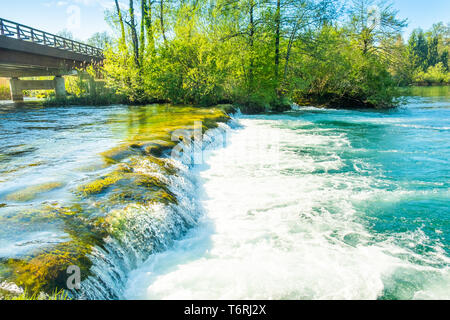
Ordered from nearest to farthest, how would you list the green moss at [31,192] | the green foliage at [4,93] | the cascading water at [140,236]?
the cascading water at [140,236]
the green moss at [31,192]
the green foliage at [4,93]

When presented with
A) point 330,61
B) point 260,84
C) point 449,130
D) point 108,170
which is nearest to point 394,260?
point 108,170

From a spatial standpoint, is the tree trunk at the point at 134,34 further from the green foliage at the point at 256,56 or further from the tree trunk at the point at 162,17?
the tree trunk at the point at 162,17

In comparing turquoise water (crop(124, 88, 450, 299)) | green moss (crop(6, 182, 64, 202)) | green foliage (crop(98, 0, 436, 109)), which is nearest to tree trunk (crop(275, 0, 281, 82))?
green foliage (crop(98, 0, 436, 109))

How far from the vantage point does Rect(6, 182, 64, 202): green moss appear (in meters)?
4.29

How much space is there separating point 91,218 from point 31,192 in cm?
141

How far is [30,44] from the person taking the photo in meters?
21.2

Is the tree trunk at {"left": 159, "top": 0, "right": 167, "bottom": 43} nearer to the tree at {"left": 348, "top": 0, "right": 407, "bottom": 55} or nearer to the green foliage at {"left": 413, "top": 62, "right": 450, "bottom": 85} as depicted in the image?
the tree at {"left": 348, "top": 0, "right": 407, "bottom": 55}

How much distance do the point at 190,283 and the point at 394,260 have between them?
269cm

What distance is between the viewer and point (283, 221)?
515cm

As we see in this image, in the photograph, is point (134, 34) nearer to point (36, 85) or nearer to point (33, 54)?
point (33, 54)

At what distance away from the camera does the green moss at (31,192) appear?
169 inches

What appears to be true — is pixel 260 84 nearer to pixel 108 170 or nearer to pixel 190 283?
pixel 108 170

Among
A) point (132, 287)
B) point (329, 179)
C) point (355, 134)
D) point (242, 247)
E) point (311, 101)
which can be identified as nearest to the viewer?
point (132, 287)

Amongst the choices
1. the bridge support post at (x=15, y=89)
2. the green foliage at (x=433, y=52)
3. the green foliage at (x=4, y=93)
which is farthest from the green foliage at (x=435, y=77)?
the green foliage at (x=4, y=93)
